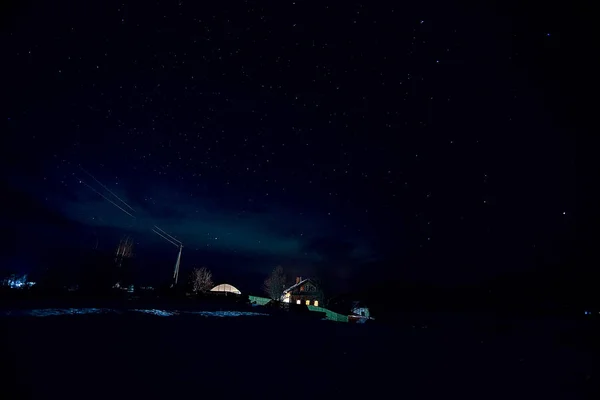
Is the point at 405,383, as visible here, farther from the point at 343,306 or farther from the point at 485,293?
the point at 485,293

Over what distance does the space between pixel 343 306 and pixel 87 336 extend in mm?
44472

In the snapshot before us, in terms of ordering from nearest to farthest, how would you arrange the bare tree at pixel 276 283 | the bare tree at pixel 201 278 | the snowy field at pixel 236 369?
the snowy field at pixel 236 369 < the bare tree at pixel 276 283 < the bare tree at pixel 201 278

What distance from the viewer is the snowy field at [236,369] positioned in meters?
4.43

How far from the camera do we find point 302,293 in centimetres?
5556

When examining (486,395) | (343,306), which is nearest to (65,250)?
(343,306)

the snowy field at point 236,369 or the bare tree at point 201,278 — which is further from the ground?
the bare tree at point 201,278

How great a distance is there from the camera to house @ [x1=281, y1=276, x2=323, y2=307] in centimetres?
5412

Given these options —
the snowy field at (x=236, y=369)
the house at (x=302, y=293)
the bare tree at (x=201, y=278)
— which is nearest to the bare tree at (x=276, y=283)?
the house at (x=302, y=293)

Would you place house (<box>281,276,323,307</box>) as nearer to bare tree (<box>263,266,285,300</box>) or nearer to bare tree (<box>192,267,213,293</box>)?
bare tree (<box>263,266,285,300</box>)

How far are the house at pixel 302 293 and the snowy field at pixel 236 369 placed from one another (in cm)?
4597

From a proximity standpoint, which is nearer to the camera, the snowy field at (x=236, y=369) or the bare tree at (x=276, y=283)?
the snowy field at (x=236, y=369)

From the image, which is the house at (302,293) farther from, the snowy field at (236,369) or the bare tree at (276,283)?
the snowy field at (236,369)

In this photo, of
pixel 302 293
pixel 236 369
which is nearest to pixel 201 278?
pixel 302 293

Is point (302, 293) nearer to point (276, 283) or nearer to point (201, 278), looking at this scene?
point (276, 283)
